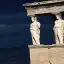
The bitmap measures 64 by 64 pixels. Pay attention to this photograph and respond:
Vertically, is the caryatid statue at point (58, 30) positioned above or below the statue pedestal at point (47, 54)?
above

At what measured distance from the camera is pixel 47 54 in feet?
95.6

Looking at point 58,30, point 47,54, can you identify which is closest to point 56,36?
point 58,30

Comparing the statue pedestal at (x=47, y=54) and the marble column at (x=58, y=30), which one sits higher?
the marble column at (x=58, y=30)

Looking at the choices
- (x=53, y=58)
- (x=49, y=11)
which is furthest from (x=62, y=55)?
(x=49, y=11)

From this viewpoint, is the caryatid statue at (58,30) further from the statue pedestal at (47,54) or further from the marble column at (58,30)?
the statue pedestal at (47,54)

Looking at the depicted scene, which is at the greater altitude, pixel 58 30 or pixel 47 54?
pixel 58 30

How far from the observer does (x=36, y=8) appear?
1172 inches

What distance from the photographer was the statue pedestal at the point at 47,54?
28703 mm

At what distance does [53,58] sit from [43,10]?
8.74 feet

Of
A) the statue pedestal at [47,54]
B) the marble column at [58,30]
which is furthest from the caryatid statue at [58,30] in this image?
the statue pedestal at [47,54]

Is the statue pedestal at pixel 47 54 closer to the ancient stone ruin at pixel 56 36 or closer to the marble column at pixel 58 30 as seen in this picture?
the ancient stone ruin at pixel 56 36

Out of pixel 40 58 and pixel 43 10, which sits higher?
pixel 43 10

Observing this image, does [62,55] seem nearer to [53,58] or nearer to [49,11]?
[53,58]

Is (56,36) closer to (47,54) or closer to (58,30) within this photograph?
(58,30)
